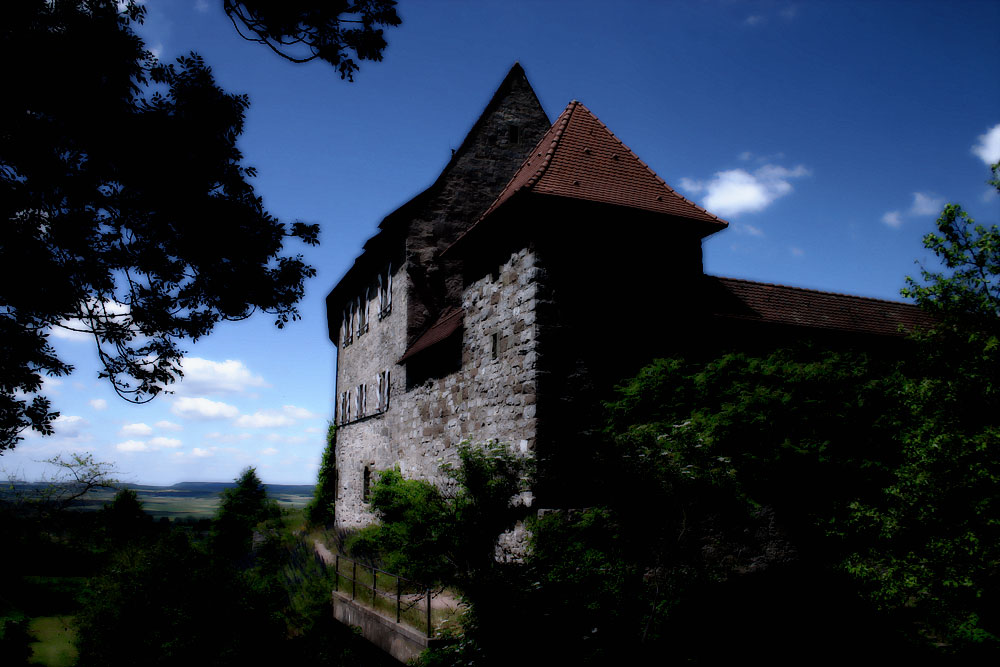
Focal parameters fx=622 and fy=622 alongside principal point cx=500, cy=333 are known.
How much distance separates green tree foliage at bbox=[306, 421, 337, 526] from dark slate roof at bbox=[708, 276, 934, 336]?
1565 cm

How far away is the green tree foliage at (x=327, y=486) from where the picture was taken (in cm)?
2308

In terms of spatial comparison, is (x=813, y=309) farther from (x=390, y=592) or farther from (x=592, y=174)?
(x=390, y=592)

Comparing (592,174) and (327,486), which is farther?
(327,486)

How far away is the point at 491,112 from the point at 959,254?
1062cm

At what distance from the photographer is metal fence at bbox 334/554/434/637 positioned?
9031 millimetres

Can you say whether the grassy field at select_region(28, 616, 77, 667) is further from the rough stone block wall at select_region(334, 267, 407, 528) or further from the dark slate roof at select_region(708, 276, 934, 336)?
the dark slate roof at select_region(708, 276, 934, 336)

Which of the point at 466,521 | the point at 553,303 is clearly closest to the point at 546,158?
the point at 553,303

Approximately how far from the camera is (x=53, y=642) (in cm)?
3081

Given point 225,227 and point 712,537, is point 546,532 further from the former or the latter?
point 225,227

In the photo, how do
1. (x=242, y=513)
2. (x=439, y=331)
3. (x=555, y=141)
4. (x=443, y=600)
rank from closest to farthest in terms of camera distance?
(x=443, y=600), (x=555, y=141), (x=439, y=331), (x=242, y=513)

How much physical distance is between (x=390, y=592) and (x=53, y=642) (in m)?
30.5

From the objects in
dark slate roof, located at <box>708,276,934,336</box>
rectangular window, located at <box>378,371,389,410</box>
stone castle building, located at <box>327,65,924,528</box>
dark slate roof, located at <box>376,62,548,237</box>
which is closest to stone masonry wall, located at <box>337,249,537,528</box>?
stone castle building, located at <box>327,65,924,528</box>

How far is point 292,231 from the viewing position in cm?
790

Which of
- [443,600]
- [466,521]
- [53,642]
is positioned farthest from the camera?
[53,642]
